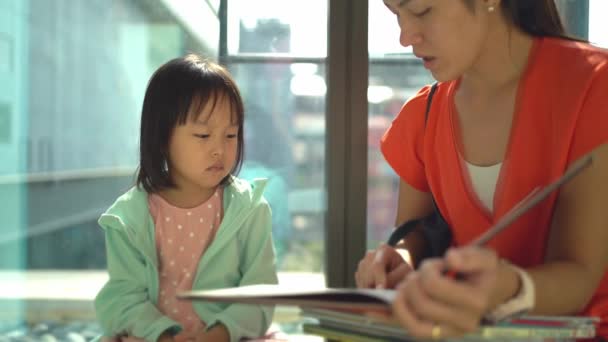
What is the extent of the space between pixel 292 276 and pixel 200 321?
1.93 feet

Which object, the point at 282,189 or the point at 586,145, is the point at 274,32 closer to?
the point at 282,189

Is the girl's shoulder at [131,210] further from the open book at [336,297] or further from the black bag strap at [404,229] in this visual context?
the open book at [336,297]

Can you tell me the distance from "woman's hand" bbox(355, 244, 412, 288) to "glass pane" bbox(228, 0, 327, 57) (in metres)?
0.84

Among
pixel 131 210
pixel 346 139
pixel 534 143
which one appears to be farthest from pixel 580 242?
pixel 131 210

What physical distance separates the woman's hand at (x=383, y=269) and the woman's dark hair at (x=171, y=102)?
0.53 meters

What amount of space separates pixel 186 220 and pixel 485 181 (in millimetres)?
673

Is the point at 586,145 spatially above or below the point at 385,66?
below

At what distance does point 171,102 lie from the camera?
159cm

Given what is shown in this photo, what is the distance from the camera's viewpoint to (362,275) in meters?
1.24

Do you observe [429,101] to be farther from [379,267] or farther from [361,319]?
[361,319]

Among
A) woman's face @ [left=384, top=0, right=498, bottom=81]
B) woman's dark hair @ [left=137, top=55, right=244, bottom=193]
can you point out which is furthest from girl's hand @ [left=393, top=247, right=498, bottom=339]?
woman's dark hair @ [left=137, top=55, right=244, bottom=193]

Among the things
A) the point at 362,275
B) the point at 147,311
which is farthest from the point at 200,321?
the point at 362,275

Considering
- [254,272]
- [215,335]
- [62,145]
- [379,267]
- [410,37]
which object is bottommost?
[215,335]

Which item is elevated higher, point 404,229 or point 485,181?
point 485,181
